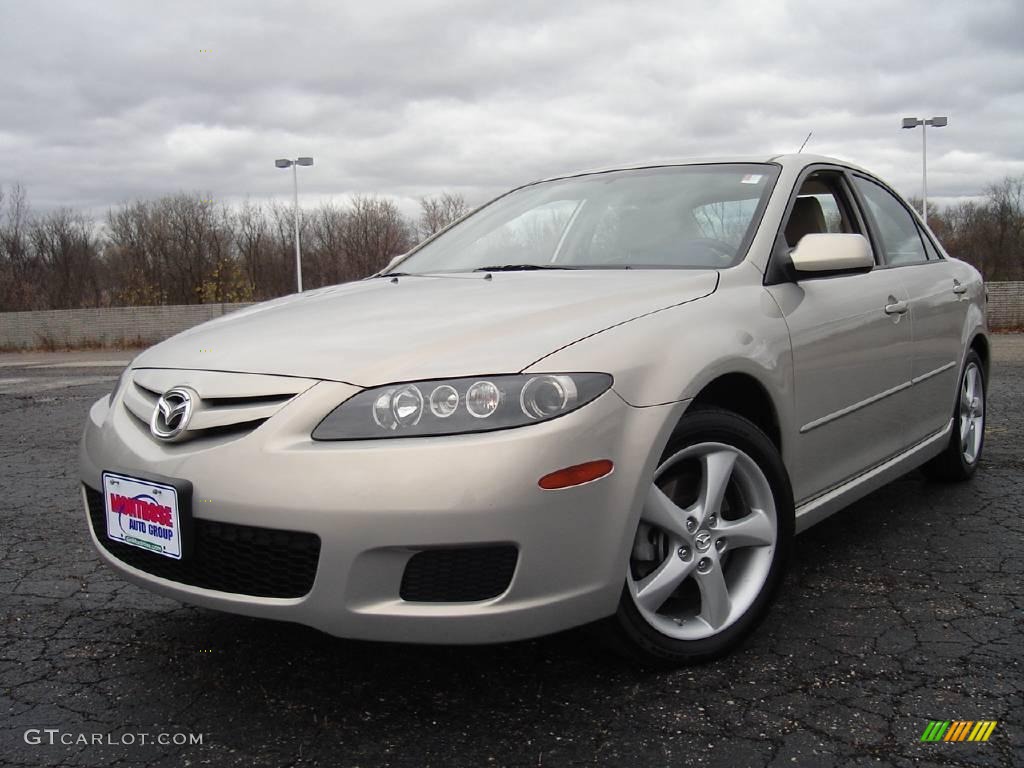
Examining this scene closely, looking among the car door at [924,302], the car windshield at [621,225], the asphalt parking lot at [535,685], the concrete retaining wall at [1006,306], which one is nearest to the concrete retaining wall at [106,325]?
the concrete retaining wall at [1006,306]

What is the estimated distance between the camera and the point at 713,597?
2408 mm

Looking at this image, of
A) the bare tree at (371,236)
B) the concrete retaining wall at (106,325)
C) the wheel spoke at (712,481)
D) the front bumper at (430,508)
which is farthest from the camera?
the bare tree at (371,236)

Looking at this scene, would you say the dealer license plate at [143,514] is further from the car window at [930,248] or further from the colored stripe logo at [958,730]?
the car window at [930,248]

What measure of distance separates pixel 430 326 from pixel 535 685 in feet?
3.17

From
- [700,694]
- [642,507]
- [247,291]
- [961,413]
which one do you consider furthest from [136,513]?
[247,291]

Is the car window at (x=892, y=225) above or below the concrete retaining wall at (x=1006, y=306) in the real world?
above

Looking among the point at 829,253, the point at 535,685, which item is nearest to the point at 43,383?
the point at 535,685

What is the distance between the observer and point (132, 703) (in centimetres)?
231

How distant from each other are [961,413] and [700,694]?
104 inches

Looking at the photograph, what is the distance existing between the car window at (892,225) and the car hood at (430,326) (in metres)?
1.46

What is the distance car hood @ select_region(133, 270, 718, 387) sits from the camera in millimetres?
2117

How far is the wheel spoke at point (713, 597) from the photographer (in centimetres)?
240

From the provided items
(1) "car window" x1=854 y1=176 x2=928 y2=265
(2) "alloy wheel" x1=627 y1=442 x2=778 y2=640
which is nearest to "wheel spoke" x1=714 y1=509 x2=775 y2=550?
(2) "alloy wheel" x1=627 y1=442 x2=778 y2=640

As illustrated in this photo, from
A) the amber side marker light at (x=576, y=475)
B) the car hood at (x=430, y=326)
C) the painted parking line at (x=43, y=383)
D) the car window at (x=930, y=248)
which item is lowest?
the painted parking line at (x=43, y=383)
